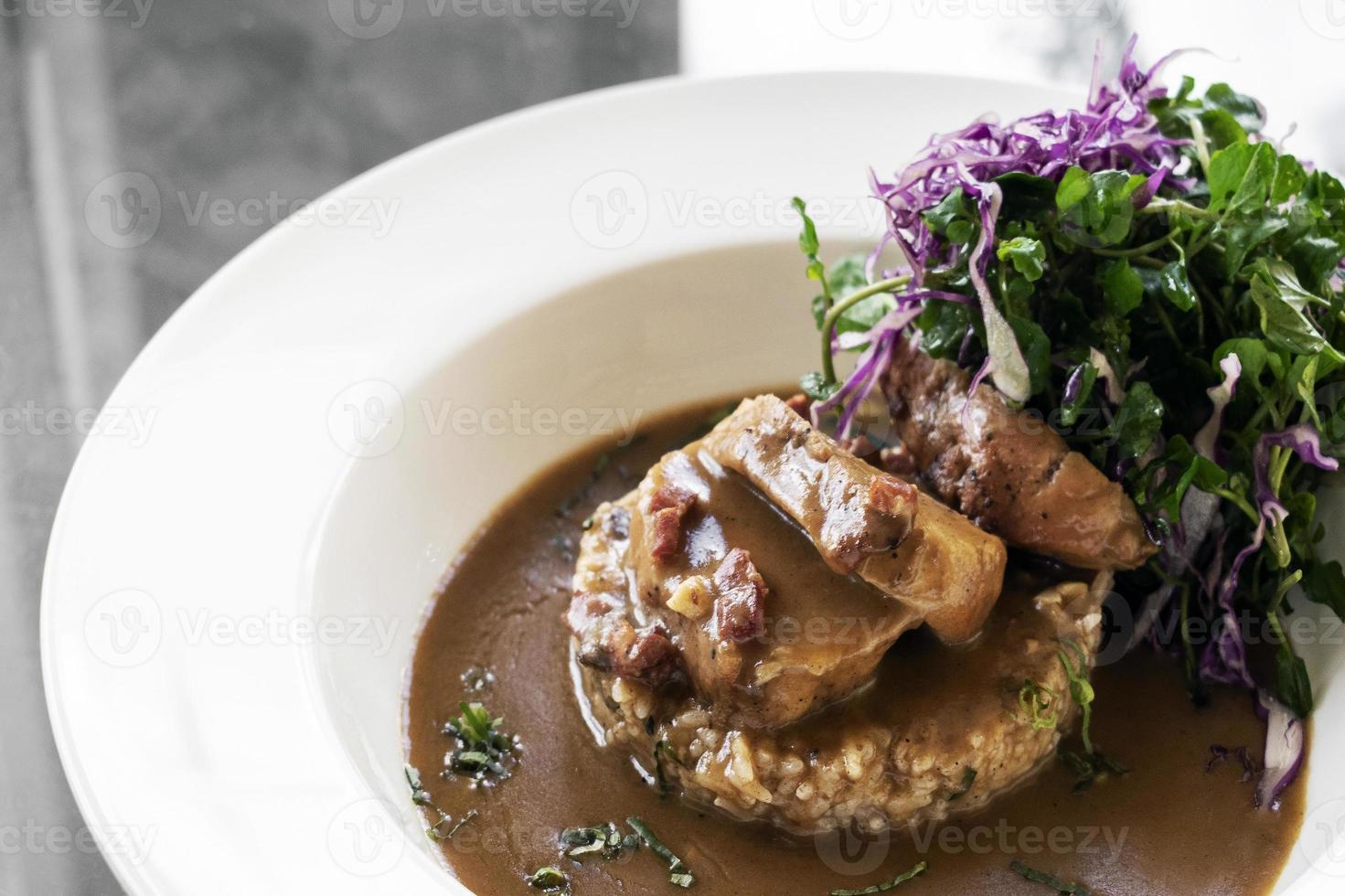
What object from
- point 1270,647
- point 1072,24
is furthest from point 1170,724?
point 1072,24

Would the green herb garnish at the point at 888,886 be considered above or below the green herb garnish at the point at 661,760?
below

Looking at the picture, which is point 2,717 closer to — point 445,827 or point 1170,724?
point 445,827

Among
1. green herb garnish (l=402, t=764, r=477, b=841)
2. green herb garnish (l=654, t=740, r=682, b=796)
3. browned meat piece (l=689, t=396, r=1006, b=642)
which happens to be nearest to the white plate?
green herb garnish (l=402, t=764, r=477, b=841)

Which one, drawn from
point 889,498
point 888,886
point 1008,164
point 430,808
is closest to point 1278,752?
point 888,886

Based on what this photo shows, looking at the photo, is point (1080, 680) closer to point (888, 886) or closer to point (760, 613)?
point (888, 886)

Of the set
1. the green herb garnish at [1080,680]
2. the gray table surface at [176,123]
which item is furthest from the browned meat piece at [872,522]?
the gray table surface at [176,123]

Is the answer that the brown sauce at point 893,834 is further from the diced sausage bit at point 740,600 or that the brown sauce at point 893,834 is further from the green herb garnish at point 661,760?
the diced sausage bit at point 740,600
